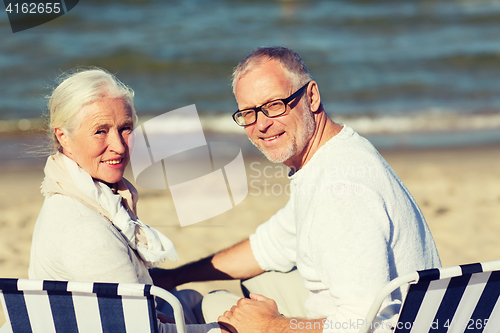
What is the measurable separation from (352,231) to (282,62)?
1046mm

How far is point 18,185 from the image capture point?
596 cm

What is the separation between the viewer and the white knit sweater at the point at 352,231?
190cm

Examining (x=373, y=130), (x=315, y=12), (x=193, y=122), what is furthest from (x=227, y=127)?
(x=315, y=12)

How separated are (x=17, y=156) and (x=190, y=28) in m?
8.27

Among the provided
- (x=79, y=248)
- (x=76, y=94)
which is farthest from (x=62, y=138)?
(x=79, y=248)

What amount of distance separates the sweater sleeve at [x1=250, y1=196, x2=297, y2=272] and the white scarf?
33.5 inches

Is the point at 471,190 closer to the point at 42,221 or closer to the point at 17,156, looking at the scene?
the point at 42,221

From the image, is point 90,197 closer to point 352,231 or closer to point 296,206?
point 296,206

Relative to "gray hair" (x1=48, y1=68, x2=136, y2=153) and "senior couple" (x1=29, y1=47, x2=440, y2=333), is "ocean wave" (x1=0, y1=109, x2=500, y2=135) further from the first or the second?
"gray hair" (x1=48, y1=68, x2=136, y2=153)

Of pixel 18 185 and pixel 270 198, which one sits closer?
pixel 270 198

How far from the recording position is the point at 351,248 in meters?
1.91

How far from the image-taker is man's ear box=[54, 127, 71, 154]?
2209 mm

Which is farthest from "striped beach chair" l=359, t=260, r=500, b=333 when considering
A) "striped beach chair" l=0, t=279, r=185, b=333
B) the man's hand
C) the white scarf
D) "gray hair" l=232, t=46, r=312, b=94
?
"gray hair" l=232, t=46, r=312, b=94

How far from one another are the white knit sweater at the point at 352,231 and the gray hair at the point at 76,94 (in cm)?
108
